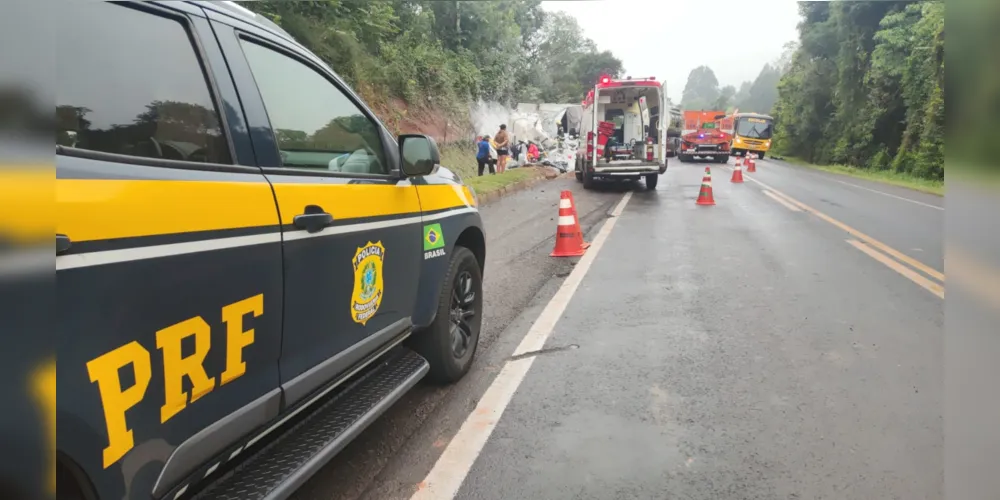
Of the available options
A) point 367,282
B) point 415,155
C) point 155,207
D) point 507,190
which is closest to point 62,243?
point 155,207

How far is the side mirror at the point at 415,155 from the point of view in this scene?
11.2ft

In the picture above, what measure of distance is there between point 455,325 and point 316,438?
65.6 inches

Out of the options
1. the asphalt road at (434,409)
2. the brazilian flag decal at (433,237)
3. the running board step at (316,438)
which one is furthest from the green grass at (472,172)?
the running board step at (316,438)

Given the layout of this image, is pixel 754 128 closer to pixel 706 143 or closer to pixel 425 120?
pixel 706 143

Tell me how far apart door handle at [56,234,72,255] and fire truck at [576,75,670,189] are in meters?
16.8

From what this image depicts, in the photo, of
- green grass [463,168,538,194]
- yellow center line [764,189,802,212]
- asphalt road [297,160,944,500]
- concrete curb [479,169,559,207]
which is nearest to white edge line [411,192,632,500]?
asphalt road [297,160,944,500]

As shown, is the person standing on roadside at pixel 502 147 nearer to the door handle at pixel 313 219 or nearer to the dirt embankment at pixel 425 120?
the dirt embankment at pixel 425 120

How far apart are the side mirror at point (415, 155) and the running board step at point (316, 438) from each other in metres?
1.04

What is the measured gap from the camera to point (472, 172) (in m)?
28.5

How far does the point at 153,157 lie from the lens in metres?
1.94

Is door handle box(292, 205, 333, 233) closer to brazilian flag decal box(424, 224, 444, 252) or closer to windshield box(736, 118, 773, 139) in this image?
brazilian flag decal box(424, 224, 444, 252)

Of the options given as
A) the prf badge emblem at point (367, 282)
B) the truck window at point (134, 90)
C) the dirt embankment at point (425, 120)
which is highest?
the dirt embankment at point (425, 120)

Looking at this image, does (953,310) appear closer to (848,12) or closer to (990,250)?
(990,250)

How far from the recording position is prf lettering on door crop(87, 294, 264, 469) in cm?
160
